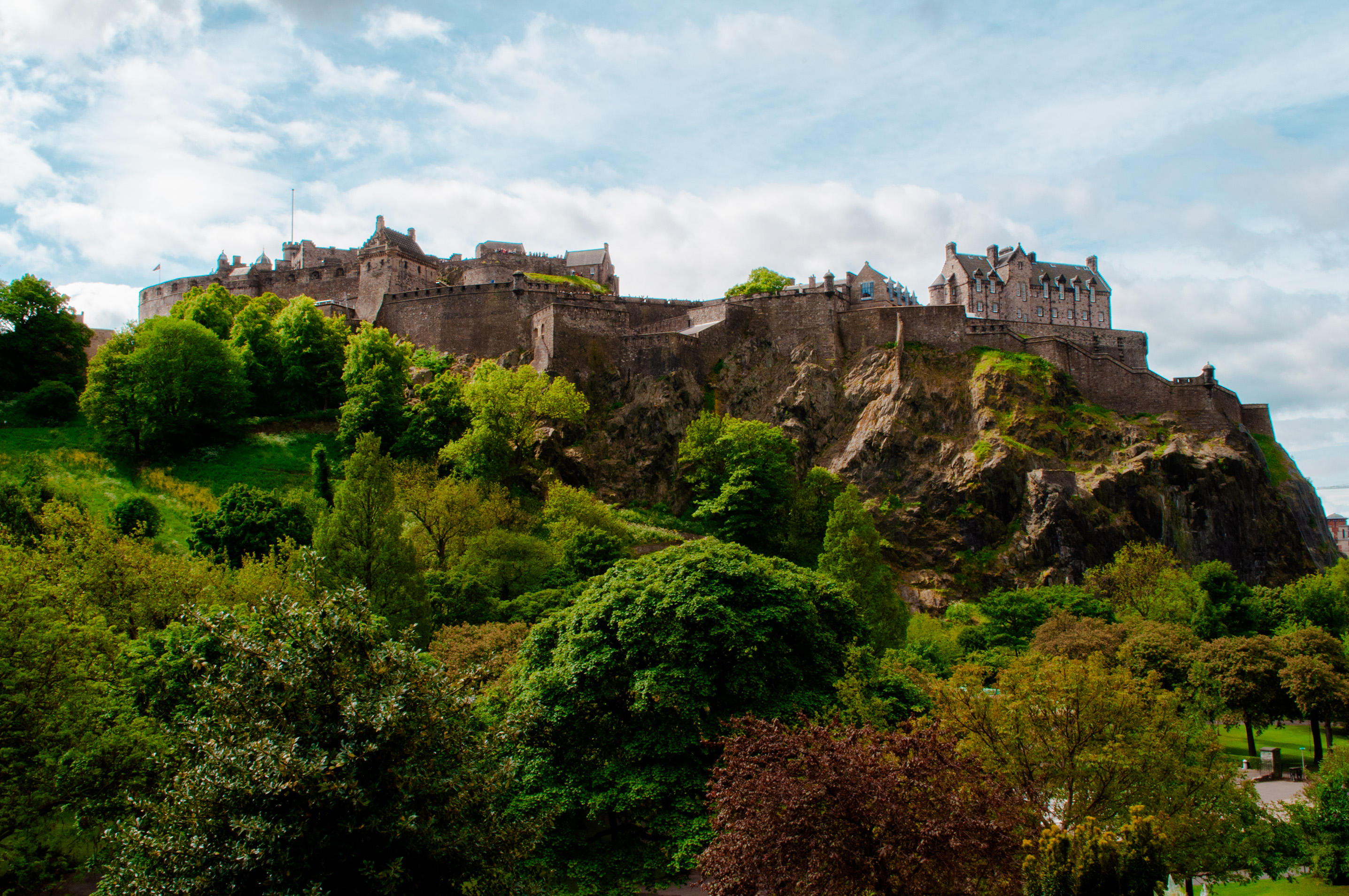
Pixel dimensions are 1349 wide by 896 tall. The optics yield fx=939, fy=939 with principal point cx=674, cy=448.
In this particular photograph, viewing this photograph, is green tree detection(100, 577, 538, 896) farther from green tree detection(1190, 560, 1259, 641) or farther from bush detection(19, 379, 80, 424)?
bush detection(19, 379, 80, 424)

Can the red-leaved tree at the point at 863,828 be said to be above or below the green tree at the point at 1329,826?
above

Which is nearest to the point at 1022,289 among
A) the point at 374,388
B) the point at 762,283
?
the point at 762,283

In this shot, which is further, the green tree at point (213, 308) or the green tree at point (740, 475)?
the green tree at point (213, 308)

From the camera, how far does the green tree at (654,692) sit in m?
18.3

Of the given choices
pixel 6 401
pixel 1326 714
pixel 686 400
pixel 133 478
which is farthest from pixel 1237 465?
pixel 6 401

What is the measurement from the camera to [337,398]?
59375 mm

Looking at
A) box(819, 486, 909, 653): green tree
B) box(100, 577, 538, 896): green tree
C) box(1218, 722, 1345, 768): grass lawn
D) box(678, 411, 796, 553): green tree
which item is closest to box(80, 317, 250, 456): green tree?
box(678, 411, 796, 553): green tree

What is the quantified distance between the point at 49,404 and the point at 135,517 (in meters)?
18.0

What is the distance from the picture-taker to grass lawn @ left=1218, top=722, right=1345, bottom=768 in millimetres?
38719

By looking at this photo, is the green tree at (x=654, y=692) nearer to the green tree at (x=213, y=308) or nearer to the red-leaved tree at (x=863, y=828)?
the red-leaved tree at (x=863, y=828)

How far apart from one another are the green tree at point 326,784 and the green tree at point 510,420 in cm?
3590

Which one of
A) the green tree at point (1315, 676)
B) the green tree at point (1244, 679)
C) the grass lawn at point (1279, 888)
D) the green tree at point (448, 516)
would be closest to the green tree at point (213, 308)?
the green tree at point (448, 516)

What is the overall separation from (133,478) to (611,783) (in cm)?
3897

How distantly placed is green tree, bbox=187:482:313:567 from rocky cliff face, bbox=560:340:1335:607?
637 inches
